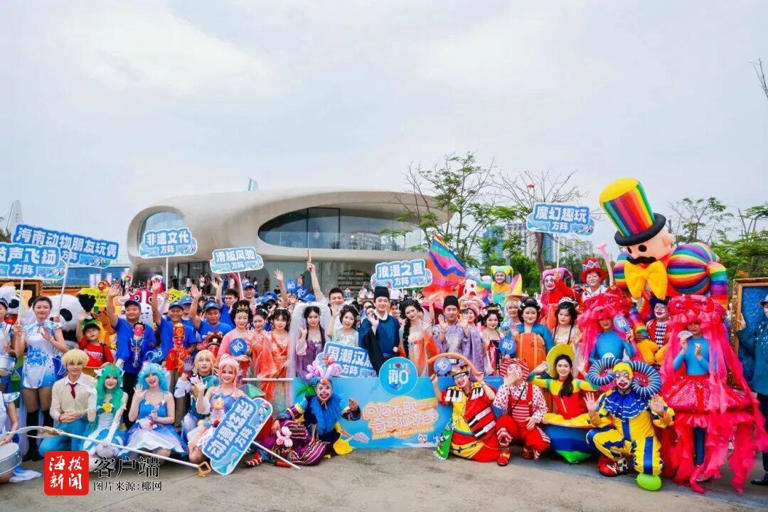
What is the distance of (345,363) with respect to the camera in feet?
17.5

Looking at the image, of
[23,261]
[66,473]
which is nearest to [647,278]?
[66,473]

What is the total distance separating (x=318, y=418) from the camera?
5.11m

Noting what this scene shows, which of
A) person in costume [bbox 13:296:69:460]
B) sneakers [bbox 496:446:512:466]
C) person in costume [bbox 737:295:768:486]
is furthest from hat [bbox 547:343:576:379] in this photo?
person in costume [bbox 13:296:69:460]

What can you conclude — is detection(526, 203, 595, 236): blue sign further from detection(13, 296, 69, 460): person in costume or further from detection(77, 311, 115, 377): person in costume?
detection(13, 296, 69, 460): person in costume

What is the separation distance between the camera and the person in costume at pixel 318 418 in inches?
194

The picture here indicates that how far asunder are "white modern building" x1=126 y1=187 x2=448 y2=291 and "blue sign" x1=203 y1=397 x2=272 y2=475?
24624mm

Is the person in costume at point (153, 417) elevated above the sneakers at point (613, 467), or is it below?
above

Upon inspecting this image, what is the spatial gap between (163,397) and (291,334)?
1.33 m

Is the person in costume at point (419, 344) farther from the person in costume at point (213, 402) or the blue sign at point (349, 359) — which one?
the person in costume at point (213, 402)

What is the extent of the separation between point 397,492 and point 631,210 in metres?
3.40

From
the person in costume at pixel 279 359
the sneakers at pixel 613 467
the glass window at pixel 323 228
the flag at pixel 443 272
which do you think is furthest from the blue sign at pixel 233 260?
the glass window at pixel 323 228

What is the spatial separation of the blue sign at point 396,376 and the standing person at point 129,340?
2483mm

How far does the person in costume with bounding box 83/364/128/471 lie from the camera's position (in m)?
4.57

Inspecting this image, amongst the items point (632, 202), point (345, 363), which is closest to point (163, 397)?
point (345, 363)
